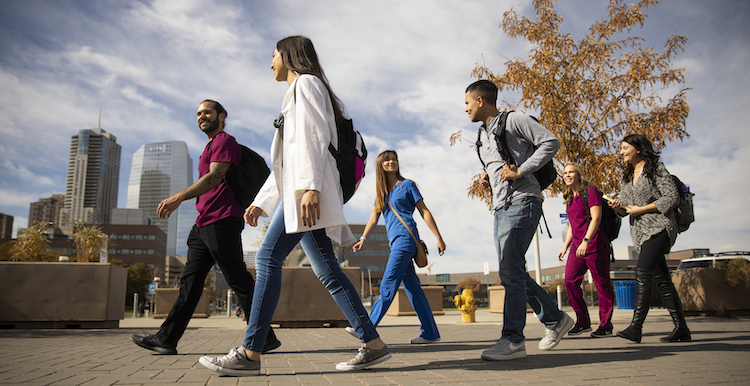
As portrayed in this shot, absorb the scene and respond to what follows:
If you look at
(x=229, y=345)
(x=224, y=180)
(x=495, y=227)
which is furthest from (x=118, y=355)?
(x=495, y=227)

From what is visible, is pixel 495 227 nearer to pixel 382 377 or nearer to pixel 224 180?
pixel 382 377

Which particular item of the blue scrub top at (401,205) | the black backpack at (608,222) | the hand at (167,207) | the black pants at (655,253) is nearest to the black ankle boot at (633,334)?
the black pants at (655,253)

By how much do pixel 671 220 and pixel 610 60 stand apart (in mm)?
6482

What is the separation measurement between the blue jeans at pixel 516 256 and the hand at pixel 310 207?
162 centimetres

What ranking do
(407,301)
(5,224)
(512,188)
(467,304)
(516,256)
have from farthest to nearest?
(5,224) → (407,301) → (467,304) → (512,188) → (516,256)

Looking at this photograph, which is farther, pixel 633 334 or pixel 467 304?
pixel 467 304

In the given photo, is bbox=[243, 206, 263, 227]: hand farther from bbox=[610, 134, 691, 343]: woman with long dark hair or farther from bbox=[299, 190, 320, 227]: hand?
bbox=[610, 134, 691, 343]: woman with long dark hair

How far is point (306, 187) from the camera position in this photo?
9.00 feet

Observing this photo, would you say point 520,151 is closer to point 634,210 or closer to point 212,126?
point 634,210

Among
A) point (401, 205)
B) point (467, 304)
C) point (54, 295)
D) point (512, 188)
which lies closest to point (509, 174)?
point (512, 188)

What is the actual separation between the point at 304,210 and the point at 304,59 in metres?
1.17

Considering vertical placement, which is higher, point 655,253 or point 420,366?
point 655,253

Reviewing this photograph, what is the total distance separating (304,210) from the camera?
2.74 metres

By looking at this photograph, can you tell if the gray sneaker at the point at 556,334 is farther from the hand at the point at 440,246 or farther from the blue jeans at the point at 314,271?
the blue jeans at the point at 314,271
